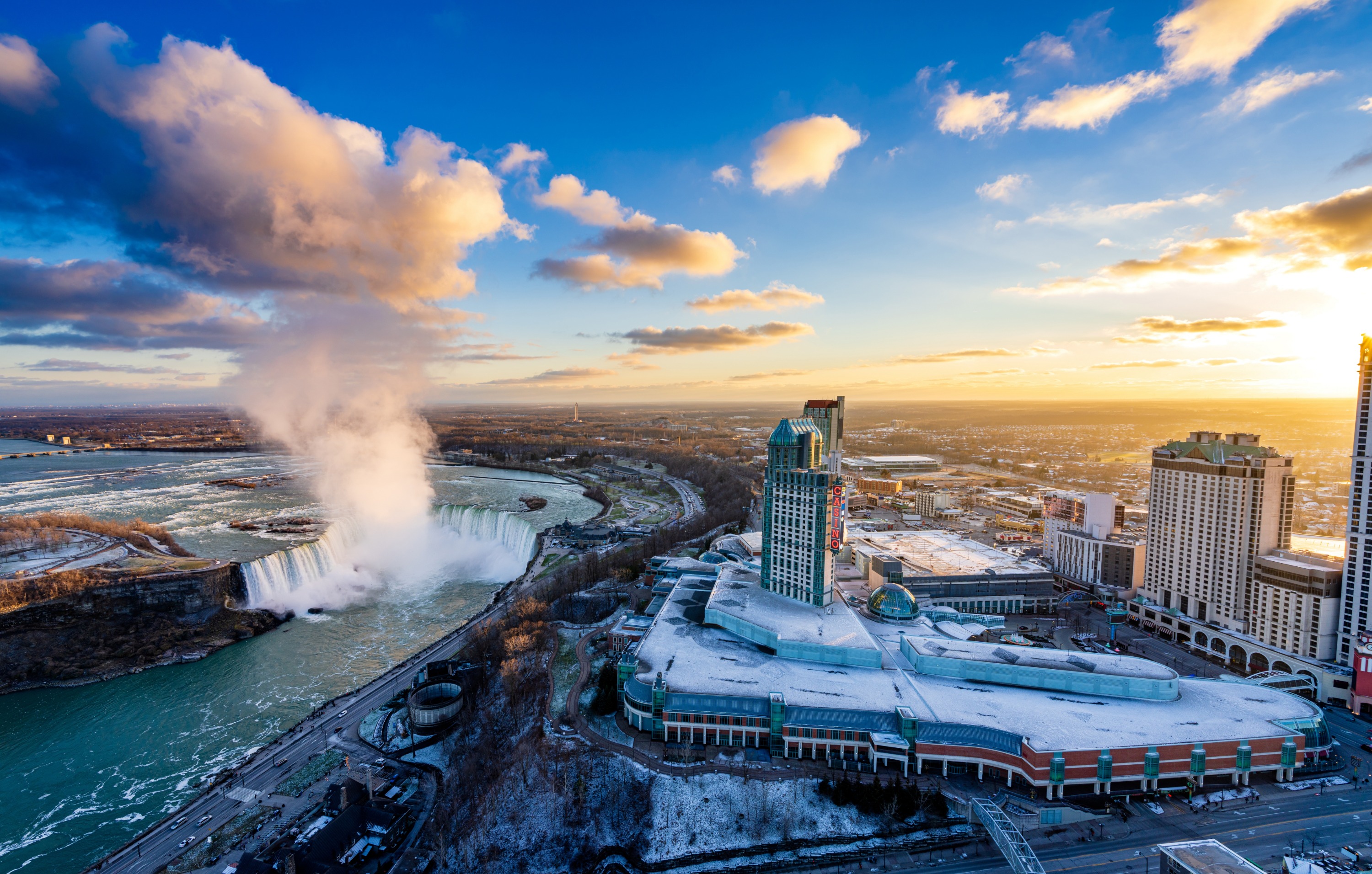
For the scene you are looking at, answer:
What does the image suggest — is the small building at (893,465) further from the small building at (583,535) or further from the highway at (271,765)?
the highway at (271,765)

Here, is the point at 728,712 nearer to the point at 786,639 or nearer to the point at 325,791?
the point at 786,639

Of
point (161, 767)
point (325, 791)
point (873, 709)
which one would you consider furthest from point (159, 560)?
point (873, 709)

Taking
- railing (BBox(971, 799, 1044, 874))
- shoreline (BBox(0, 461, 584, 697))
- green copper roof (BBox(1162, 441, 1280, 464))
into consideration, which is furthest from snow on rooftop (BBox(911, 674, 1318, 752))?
shoreline (BBox(0, 461, 584, 697))

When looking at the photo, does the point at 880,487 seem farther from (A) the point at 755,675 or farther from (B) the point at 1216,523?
(A) the point at 755,675

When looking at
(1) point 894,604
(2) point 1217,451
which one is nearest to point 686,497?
(1) point 894,604

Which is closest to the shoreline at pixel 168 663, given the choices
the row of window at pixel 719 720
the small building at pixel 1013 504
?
the row of window at pixel 719 720
